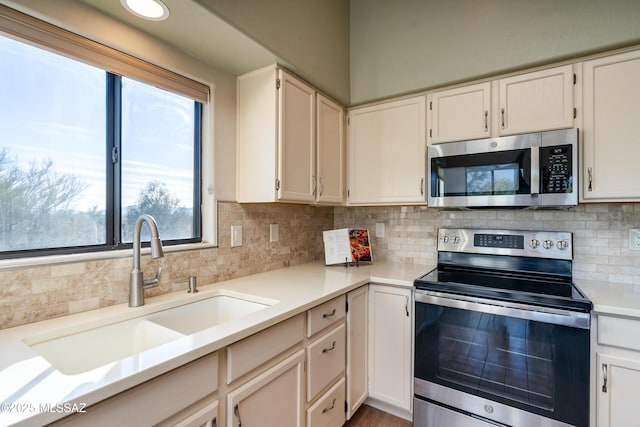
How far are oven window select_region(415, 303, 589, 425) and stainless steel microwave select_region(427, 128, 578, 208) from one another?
66 cm

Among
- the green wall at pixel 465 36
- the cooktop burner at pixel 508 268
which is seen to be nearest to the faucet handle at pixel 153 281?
the cooktop burner at pixel 508 268

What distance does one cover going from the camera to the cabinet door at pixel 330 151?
2.02m

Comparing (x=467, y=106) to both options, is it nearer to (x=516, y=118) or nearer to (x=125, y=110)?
(x=516, y=118)

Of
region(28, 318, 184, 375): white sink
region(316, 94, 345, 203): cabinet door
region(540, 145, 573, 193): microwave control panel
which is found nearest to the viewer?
region(28, 318, 184, 375): white sink

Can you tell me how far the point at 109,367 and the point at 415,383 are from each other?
1.55m

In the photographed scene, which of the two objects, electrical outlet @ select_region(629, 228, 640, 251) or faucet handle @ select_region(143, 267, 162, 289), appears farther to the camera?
electrical outlet @ select_region(629, 228, 640, 251)

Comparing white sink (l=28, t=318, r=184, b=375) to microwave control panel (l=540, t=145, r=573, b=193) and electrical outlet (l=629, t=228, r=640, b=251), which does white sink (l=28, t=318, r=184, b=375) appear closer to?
microwave control panel (l=540, t=145, r=573, b=193)

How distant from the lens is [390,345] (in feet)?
5.98

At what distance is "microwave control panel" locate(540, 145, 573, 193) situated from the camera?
158cm

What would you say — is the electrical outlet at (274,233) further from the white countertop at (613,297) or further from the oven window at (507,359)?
the white countertop at (613,297)

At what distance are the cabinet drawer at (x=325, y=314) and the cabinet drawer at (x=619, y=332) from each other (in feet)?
3.83

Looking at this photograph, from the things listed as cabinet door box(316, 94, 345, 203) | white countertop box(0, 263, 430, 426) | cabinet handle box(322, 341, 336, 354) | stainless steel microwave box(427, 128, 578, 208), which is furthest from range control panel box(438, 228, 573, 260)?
cabinet handle box(322, 341, 336, 354)

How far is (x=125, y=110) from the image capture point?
4.58 feet

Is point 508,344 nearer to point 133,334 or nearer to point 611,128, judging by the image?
point 611,128
